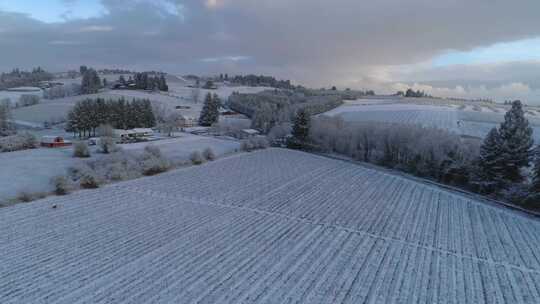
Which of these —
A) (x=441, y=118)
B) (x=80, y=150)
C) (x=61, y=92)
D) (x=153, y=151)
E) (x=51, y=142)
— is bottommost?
(x=51, y=142)

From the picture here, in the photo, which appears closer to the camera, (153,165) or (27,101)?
(153,165)

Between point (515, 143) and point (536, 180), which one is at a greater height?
point (515, 143)

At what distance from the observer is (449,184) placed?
3002 cm

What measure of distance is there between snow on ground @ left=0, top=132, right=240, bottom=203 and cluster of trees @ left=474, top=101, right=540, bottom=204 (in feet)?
89.2

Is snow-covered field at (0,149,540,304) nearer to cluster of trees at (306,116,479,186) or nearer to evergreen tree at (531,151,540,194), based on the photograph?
evergreen tree at (531,151,540,194)

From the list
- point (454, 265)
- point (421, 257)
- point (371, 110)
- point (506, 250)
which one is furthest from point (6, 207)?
point (371, 110)

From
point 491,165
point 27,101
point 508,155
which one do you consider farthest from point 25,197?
point 27,101

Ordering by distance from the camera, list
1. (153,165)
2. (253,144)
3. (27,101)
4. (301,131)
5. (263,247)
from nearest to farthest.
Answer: (263,247) → (153,165) → (253,144) → (301,131) → (27,101)

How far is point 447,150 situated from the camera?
104 feet

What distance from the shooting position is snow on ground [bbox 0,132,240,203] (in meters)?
24.3

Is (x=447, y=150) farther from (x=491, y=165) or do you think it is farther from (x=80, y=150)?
(x=80, y=150)

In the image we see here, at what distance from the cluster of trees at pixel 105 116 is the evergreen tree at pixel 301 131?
101 ft

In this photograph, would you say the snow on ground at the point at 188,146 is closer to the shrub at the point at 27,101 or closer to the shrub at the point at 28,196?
the shrub at the point at 28,196

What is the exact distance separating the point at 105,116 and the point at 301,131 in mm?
32949
